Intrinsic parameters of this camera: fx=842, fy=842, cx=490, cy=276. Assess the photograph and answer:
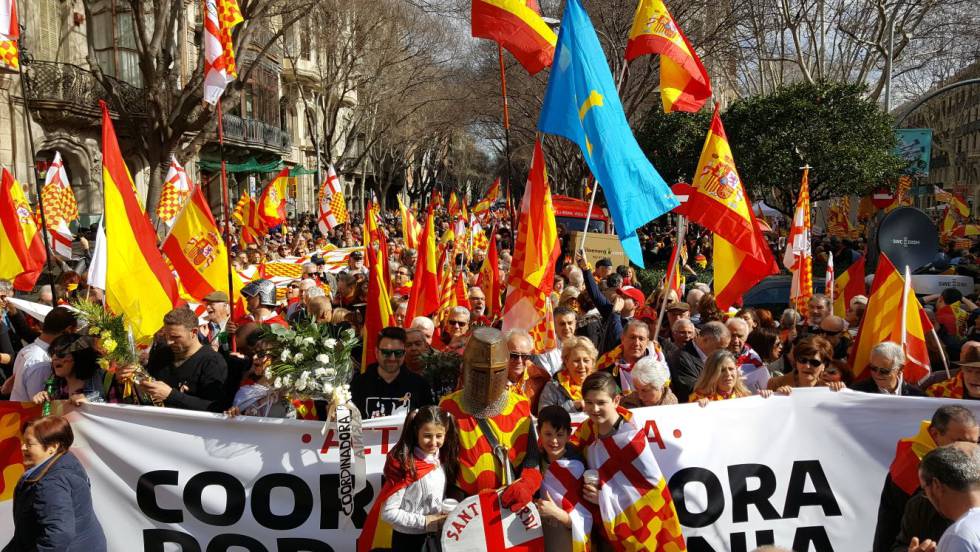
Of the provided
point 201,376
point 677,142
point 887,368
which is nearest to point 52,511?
point 201,376

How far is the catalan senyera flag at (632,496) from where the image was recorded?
12.3 feet

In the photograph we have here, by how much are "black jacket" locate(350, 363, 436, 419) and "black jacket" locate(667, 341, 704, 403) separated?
1.93m

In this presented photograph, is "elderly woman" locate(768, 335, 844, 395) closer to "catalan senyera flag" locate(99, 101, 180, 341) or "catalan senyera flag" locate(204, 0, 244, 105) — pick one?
"catalan senyera flag" locate(99, 101, 180, 341)

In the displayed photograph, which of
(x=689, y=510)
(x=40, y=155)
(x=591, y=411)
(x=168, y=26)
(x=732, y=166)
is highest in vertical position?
(x=168, y=26)

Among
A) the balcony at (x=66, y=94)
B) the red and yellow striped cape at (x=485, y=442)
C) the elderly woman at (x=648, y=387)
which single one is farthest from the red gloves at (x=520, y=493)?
the balcony at (x=66, y=94)

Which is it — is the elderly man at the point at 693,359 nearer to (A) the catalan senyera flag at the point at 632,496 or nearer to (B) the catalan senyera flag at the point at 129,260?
(A) the catalan senyera flag at the point at 632,496

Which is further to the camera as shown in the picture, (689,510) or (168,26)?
(168,26)

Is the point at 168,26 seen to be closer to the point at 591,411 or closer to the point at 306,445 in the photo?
the point at 306,445

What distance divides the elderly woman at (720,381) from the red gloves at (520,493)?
161 centimetres

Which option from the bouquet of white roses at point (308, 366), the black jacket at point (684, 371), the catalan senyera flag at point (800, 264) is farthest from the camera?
the catalan senyera flag at point (800, 264)

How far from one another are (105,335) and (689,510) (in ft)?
11.1

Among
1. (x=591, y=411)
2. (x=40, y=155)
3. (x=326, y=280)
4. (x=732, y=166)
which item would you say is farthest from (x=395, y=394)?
(x=40, y=155)

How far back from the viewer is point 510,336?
4781 millimetres

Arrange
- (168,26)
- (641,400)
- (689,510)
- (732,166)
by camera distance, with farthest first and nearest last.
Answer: (168,26), (732,166), (641,400), (689,510)
